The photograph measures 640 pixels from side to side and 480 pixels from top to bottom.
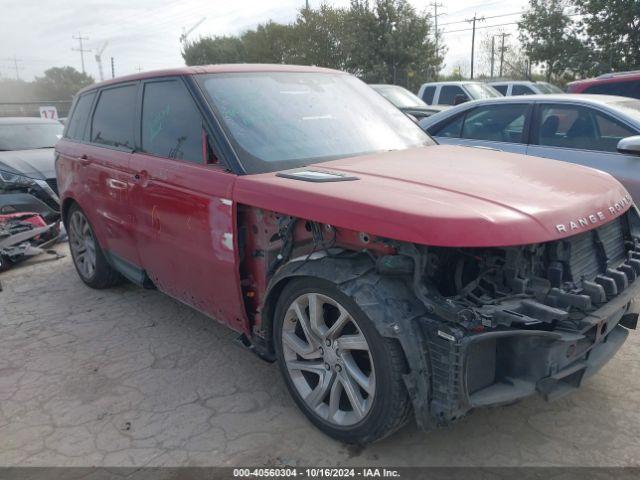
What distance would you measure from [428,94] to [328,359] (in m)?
12.5

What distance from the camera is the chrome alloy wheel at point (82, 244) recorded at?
512 cm

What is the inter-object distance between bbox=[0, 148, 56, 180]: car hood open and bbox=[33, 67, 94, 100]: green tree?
51951 millimetres

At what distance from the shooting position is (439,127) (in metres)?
6.62

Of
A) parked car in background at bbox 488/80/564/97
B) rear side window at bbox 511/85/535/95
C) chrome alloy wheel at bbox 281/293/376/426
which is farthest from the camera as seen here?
rear side window at bbox 511/85/535/95

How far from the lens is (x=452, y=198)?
2.41 meters

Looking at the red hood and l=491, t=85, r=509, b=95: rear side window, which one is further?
l=491, t=85, r=509, b=95: rear side window

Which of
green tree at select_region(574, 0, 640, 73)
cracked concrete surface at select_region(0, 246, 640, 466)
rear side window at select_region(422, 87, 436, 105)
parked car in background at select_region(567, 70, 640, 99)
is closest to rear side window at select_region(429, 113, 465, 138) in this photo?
parked car in background at select_region(567, 70, 640, 99)

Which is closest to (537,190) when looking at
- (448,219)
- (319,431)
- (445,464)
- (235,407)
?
(448,219)

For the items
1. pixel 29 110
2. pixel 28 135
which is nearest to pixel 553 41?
pixel 28 135

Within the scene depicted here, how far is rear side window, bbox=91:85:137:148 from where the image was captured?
13.8ft

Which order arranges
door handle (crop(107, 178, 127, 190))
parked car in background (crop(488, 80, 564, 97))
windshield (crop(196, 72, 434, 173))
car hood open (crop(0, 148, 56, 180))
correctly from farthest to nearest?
parked car in background (crop(488, 80, 564, 97)) → car hood open (crop(0, 148, 56, 180)) → door handle (crop(107, 178, 127, 190)) → windshield (crop(196, 72, 434, 173))

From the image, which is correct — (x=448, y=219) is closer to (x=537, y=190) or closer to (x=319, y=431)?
(x=537, y=190)

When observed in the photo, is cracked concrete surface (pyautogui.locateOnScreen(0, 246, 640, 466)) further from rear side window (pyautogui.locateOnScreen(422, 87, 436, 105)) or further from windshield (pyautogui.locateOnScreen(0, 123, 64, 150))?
rear side window (pyautogui.locateOnScreen(422, 87, 436, 105))

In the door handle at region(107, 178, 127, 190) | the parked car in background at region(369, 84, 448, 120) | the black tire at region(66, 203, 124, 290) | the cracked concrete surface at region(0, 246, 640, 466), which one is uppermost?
the parked car in background at region(369, 84, 448, 120)
